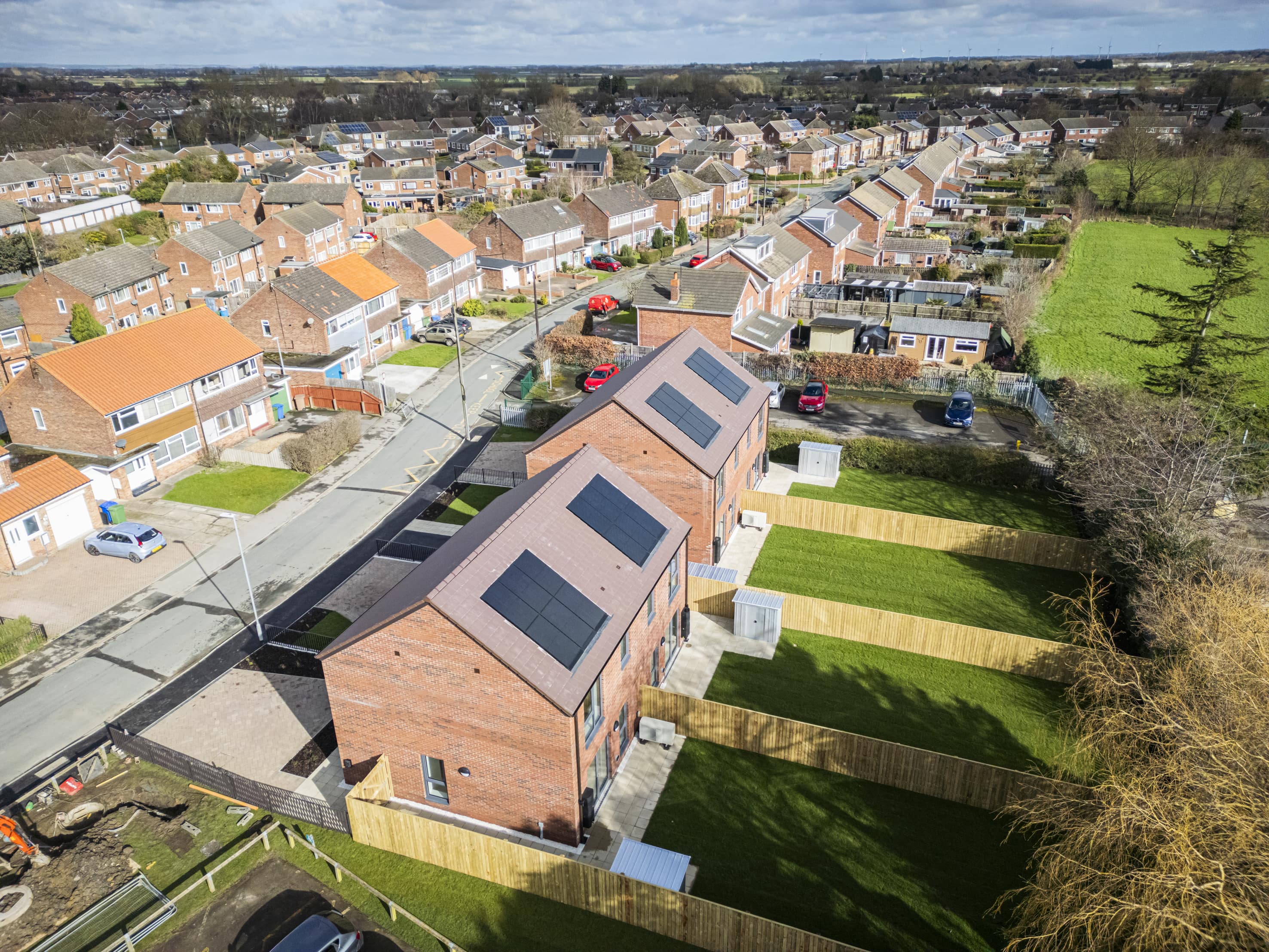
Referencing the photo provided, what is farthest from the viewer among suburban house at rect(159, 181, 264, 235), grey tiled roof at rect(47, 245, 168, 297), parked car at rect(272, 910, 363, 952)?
suburban house at rect(159, 181, 264, 235)

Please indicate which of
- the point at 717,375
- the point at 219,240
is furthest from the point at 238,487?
the point at 219,240

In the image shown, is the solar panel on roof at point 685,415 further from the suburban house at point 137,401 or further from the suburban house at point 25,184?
the suburban house at point 25,184

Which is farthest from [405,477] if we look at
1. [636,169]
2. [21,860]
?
[636,169]

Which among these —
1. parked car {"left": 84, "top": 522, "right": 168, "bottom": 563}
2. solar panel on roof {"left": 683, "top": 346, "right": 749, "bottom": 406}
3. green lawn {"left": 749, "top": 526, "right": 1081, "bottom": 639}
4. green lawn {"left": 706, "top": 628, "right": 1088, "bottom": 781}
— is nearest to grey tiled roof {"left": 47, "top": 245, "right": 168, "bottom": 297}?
parked car {"left": 84, "top": 522, "right": 168, "bottom": 563}

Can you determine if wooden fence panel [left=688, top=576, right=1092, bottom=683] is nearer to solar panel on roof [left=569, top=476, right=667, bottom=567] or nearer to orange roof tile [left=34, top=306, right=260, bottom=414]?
solar panel on roof [left=569, top=476, right=667, bottom=567]

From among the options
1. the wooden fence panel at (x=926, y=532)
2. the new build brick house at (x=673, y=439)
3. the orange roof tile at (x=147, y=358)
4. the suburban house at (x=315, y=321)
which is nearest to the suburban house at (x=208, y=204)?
the suburban house at (x=315, y=321)

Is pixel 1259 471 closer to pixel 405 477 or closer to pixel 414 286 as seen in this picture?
pixel 405 477

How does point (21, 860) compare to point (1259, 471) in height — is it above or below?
below
